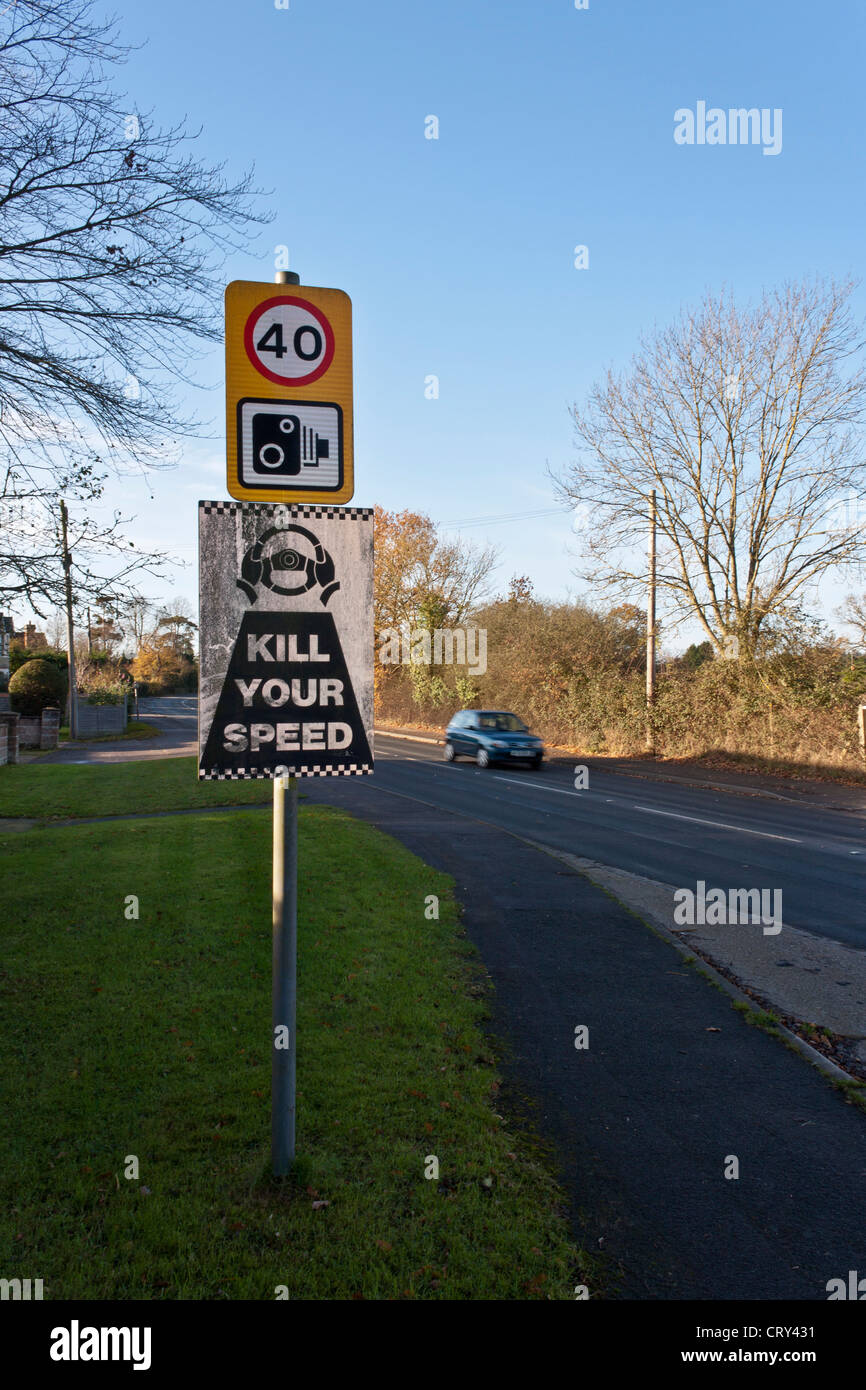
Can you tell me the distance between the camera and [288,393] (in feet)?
A: 11.8

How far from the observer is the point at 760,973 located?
6.76m

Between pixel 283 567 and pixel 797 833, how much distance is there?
1228 cm

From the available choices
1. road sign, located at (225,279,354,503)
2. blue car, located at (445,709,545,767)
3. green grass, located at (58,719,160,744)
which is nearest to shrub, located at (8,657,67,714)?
green grass, located at (58,719,160,744)

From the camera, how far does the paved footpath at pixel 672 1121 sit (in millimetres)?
3186

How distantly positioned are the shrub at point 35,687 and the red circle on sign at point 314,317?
38.1 meters

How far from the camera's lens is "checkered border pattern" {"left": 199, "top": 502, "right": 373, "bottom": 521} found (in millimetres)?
3406

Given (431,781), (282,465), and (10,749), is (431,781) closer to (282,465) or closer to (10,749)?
(10,749)

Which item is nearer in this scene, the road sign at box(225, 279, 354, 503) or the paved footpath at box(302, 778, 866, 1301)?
the paved footpath at box(302, 778, 866, 1301)

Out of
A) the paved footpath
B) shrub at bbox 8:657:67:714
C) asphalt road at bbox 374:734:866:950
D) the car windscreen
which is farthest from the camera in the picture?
shrub at bbox 8:657:67:714

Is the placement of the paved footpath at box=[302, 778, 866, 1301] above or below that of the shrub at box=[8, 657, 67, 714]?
below

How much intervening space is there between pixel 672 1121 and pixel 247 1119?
2.02 m

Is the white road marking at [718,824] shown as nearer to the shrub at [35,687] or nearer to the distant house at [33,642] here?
the shrub at [35,687]

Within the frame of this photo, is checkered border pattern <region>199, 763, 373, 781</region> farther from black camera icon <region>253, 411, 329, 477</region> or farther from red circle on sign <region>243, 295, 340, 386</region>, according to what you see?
red circle on sign <region>243, 295, 340, 386</region>
